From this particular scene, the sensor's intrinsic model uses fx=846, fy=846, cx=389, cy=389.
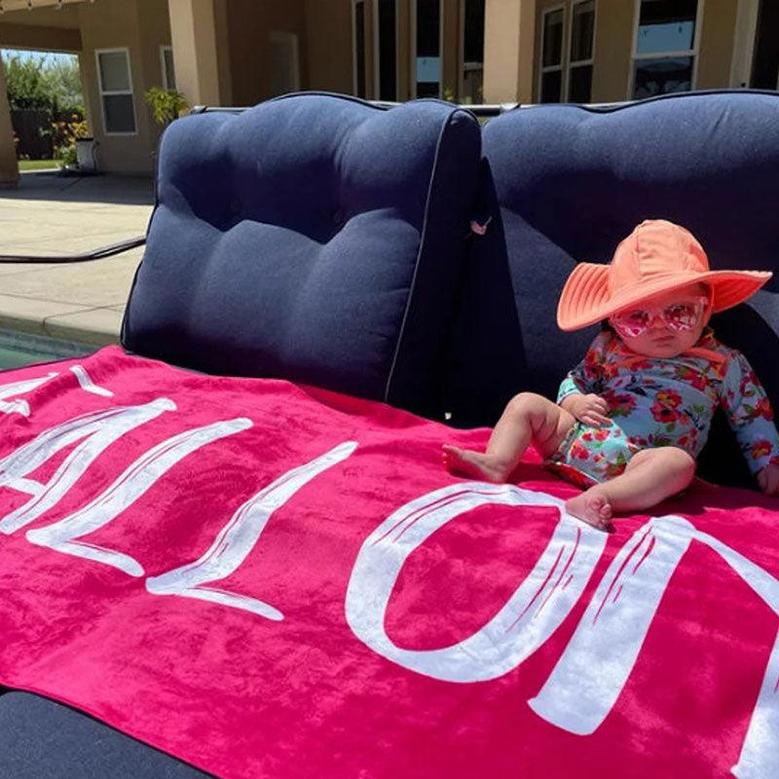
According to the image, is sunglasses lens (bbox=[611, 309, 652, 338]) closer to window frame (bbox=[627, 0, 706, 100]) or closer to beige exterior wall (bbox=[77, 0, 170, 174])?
window frame (bbox=[627, 0, 706, 100])

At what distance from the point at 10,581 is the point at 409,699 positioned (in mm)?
953

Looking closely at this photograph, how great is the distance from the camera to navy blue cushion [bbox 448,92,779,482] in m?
2.11

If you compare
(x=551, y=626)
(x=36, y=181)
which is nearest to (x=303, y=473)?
(x=551, y=626)

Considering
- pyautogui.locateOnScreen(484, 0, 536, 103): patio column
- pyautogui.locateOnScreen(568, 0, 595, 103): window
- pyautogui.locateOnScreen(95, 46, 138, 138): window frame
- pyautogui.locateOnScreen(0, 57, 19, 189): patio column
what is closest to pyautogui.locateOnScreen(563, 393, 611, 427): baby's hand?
pyautogui.locateOnScreen(484, 0, 536, 103): patio column

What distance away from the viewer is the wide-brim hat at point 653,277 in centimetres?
194

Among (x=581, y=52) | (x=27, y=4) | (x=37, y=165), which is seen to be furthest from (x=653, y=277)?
(x=37, y=165)

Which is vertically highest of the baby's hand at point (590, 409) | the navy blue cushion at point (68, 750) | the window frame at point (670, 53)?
the window frame at point (670, 53)

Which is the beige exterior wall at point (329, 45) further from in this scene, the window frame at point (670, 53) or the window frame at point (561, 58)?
the window frame at point (670, 53)

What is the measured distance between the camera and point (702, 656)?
55.7 inches

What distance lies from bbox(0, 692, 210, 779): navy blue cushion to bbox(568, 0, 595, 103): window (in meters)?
9.91

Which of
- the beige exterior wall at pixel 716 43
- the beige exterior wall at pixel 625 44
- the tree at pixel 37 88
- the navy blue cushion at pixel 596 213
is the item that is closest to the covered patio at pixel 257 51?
the beige exterior wall at pixel 625 44

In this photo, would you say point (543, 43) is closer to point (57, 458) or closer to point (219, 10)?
point (219, 10)

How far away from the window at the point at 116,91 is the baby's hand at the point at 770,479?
15999 mm

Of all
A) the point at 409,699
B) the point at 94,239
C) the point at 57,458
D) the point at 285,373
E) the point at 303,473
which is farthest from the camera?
the point at 94,239
